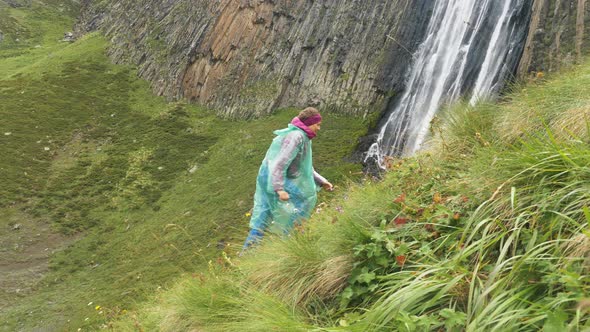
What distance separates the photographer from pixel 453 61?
21.8 m

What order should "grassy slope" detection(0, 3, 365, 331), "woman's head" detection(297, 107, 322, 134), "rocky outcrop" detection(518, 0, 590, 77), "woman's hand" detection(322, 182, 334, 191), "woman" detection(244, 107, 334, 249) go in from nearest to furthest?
"woman" detection(244, 107, 334, 249) < "woman's head" detection(297, 107, 322, 134) < "woman's hand" detection(322, 182, 334, 191) < "rocky outcrop" detection(518, 0, 590, 77) < "grassy slope" detection(0, 3, 365, 331)

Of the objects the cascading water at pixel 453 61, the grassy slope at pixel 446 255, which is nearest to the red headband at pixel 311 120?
the grassy slope at pixel 446 255

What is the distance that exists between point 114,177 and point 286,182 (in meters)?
25.3

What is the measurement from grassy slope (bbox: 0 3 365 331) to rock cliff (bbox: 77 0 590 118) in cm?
179

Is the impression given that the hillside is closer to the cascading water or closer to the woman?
the woman

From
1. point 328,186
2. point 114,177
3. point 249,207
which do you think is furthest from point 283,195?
point 114,177

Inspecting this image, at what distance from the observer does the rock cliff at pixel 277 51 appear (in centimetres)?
2886

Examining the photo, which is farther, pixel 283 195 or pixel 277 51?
pixel 277 51

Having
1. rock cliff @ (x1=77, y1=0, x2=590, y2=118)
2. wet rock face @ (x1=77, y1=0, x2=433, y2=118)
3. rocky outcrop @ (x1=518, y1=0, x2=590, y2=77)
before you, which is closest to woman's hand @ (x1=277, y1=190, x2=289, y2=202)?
rocky outcrop @ (x1=518, y1=0, x2=590, y2=77)

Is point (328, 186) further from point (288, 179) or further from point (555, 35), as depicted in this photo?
point (555, 35)

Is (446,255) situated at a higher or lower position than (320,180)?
higher

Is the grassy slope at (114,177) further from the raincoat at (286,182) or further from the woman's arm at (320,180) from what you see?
the woman's arm at (320,180)

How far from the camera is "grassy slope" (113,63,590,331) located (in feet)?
10.4

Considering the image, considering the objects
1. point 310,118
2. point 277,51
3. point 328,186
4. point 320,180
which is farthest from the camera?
point 277,51
